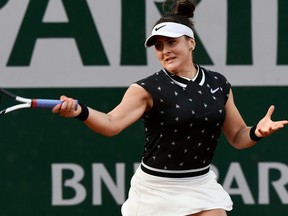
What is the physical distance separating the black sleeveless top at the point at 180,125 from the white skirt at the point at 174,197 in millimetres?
36

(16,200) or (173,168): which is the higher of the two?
(173,168)

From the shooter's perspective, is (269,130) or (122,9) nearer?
(269,130)

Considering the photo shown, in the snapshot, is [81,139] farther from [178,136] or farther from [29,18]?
[178,136]

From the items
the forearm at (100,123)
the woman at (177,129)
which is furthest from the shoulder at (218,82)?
the forearm at (100,123)

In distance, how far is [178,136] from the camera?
3906 millimetres

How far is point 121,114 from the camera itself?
377cm

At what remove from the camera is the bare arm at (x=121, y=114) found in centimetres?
361

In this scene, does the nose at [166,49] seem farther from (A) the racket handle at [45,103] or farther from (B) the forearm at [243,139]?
(A) the racket handle at [45,103]

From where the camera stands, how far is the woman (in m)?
3.88

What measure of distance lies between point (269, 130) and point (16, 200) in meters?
1.96

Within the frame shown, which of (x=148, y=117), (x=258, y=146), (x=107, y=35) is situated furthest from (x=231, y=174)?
(x=148, y=117)

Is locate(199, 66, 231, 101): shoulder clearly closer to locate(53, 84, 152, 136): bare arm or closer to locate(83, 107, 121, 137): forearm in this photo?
locate(53, 84, 152, 136): bare arm

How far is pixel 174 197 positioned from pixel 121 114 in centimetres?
47

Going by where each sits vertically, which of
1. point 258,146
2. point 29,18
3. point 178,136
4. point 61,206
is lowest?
point 61,206
